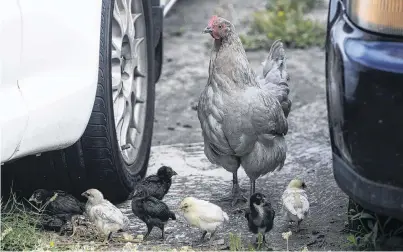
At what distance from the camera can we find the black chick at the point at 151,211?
183 inches

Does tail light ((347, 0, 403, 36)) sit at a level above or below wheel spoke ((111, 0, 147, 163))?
above

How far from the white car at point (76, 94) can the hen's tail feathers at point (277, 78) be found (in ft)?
2.39

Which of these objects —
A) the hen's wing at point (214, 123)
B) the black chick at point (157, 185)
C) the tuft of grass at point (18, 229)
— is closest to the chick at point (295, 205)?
the hen's wing at point (214, 123)

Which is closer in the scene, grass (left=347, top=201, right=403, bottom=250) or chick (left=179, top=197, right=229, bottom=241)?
grass (left=347, top=201, right=403, bottom=250)

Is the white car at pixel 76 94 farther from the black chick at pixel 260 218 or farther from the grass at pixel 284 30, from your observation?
the grass at pixel 284 30

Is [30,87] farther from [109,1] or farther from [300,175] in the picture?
[300,175]

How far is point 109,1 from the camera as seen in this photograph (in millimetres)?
4773

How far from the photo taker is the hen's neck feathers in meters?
4.95

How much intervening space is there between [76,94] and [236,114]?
100cm

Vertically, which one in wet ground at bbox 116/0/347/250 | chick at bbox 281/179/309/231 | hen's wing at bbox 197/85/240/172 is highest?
hen's wing at bbox 197/85/240/172

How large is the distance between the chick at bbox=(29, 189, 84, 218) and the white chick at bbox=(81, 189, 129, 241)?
0.20 ft

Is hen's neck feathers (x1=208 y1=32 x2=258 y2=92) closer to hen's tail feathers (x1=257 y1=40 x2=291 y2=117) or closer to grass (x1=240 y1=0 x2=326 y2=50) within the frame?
hen's tail feathers (x1=257 y1=40 x2=291 y2=117)

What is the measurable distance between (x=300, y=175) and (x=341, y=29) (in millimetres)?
1957

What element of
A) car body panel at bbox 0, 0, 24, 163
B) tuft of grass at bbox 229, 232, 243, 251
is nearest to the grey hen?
tuft of grass at bbox 229, 232, 243, 251
